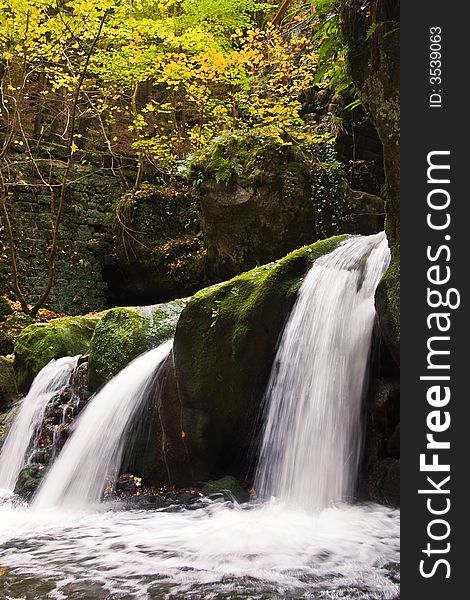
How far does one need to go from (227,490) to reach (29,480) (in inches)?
83.8

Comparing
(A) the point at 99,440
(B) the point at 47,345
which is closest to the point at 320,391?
(A) the point at 99,440

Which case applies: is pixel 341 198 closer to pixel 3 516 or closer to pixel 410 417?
pixel 3 516

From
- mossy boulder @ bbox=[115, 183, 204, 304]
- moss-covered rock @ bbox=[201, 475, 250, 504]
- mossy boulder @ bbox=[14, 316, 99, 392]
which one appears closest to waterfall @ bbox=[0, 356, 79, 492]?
mossy boulder @ bbox=[14, 316, 99, 392]

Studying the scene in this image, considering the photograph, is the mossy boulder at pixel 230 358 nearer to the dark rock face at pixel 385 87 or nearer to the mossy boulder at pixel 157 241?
the dark rock face at pixel 385 87

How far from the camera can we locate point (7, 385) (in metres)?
8.43

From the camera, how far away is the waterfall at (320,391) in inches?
155

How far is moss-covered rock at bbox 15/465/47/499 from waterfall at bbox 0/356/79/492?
0.40 m

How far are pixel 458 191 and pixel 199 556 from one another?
229 centimetres

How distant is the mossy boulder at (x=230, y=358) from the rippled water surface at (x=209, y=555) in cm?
76

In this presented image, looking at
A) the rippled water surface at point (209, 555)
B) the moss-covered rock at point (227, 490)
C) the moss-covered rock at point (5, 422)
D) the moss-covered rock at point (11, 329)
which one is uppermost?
the moss-covered rock at point (11, 329)

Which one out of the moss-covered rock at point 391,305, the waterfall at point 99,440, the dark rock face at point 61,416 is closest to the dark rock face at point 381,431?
the moss-covered rock at point 391,305

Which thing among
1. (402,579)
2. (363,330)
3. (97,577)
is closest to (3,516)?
(97,577)

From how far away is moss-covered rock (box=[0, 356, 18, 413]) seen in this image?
827cm

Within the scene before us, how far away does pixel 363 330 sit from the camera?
4.18 metres
